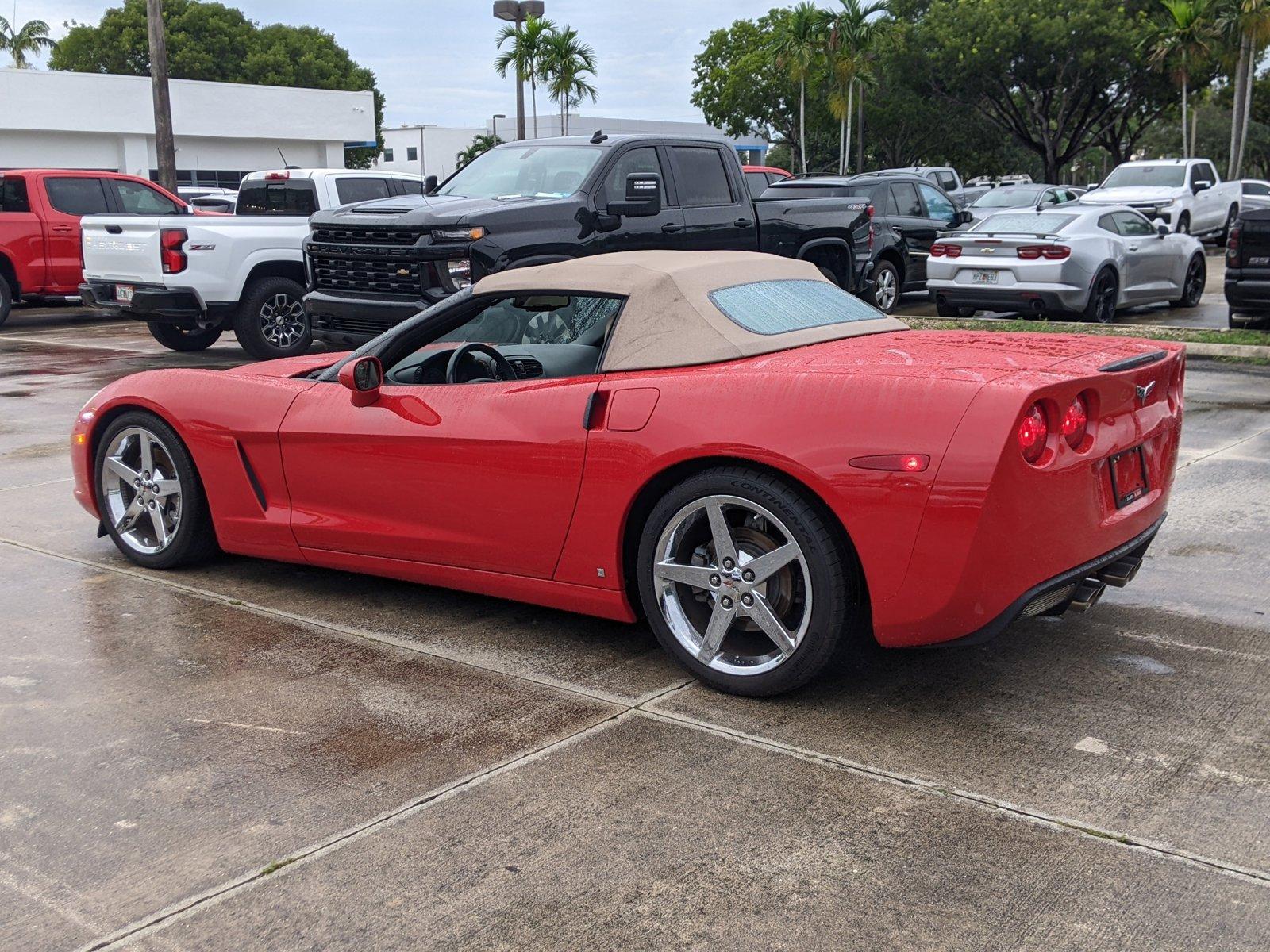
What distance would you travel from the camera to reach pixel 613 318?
15.5 ft

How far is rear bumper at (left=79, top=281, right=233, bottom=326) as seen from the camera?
13352mm

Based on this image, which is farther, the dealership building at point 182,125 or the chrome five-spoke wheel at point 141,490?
the dealership building at point 182,125

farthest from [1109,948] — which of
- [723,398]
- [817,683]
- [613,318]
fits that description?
[613,318]

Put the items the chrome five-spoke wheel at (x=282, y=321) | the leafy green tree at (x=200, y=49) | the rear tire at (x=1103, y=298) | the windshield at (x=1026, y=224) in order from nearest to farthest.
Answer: the chrome five-spoke wheel at (x=282, y=321), the rear tire at (x=1103, y=298), the windshield at (x=1026, y=224), the leafy green tree at (x=200, y=49)

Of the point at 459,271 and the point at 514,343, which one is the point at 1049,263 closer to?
the point at 459,271

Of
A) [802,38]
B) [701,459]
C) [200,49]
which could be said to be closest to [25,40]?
[200,49]

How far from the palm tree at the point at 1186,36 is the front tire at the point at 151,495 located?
4616 cm

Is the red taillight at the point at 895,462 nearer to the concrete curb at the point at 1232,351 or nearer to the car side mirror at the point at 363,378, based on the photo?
the car side mirror at the point at 363,378

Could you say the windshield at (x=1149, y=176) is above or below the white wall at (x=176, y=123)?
below

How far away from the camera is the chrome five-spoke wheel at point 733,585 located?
414 centimetres

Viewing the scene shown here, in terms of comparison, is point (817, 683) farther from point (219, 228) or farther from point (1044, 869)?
point (219, 228)

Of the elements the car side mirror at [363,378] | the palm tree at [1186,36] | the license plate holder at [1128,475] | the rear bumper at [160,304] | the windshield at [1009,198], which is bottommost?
the license plate holder at [1128,475]

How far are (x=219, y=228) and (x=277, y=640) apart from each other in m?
9.51

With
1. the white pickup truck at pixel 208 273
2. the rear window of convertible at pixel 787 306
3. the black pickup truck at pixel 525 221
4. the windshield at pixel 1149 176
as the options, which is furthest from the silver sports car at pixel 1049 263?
the windshield at pixel 1149 176
